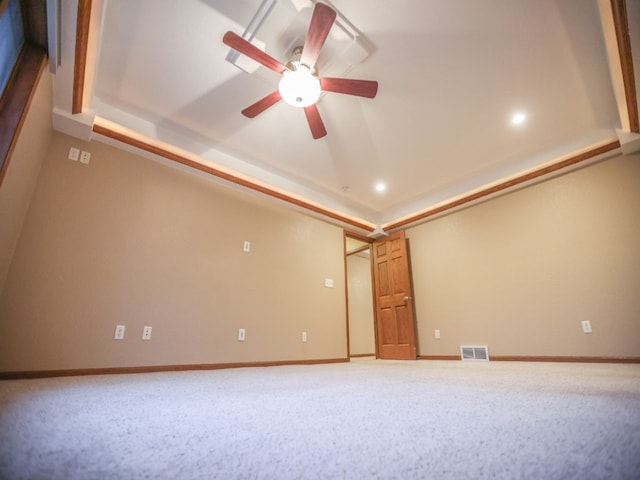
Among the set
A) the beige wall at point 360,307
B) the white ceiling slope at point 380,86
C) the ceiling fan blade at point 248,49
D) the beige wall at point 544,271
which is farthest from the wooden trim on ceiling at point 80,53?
the beige wall at point 360,307

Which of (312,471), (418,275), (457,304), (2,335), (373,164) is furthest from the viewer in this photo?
(418,275)

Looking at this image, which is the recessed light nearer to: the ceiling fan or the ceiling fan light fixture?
the ceiling fan

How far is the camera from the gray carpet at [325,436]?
54 cm

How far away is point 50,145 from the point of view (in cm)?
252

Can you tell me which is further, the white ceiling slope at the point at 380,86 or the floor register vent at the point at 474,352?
the floor register vent at the point at 474,352

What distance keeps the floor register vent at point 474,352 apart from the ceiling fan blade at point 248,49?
3.88 meters

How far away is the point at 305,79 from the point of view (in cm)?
209

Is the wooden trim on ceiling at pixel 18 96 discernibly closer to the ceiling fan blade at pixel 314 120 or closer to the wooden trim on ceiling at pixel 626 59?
the ceiling fan blade at pixel 314 120

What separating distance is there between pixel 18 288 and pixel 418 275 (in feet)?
15.1

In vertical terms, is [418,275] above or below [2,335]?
above

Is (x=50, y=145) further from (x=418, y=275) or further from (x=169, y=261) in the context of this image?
(x=418, y=275)

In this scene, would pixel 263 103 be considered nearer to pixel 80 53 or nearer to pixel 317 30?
pixel 317 30

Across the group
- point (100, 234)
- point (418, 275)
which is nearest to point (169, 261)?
point (100, 234)

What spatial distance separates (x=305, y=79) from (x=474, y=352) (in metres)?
3.76
